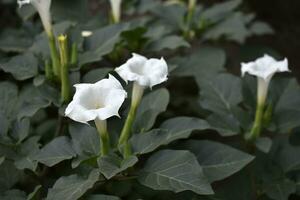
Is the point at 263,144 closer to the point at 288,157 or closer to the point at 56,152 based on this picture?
the point at 288,157

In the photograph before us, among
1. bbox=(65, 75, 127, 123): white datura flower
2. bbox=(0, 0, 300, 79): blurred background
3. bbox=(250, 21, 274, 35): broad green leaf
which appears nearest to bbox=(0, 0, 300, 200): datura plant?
bbox=(65, 75, 127, 123): white datura flower

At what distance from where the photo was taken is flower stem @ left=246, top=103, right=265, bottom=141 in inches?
60.8

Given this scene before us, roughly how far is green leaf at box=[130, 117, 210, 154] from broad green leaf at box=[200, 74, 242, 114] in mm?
239

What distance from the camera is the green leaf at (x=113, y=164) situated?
4.00 feet

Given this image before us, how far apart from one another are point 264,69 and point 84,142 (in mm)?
584

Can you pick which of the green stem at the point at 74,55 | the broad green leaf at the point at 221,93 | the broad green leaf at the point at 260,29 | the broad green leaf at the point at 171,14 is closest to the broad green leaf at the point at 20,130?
the green stem at the point at 74,55

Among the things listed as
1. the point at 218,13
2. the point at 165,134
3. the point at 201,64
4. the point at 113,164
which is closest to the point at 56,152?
the point at 113,164

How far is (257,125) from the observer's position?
1.55 metres

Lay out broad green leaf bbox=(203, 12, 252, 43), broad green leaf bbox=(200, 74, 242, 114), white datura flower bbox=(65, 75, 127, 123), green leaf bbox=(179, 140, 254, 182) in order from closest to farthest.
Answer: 1. white datura flower bbox=(65, 75, 127, 123)
2. green leaf bbox=(179, 140, 254, 182)
3. broad green leaf bbox=(200, 74, 242, 114)
4. broad green leaf bbox=(203, 12, 252, 43)

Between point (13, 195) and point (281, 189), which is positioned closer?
point (13, 195)

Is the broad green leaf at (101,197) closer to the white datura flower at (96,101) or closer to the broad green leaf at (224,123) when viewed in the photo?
the white datura flower at (96,101)

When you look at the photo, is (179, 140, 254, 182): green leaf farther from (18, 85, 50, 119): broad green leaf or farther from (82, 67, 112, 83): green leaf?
(18, 85, 50, 119): broad green leaf

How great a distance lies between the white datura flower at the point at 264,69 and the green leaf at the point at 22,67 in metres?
0.65

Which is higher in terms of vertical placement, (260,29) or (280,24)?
(260,29)
